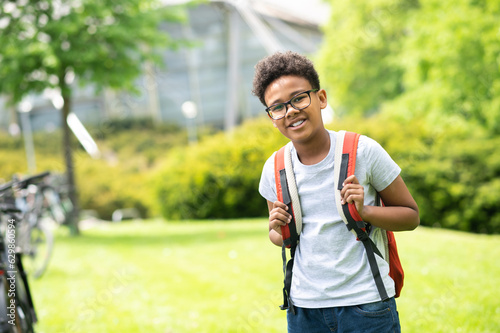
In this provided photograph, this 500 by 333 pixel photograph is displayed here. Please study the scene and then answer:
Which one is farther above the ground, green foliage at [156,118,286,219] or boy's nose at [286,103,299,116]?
boy's nose at [286,103,299,116]

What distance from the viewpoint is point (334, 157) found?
220 cm

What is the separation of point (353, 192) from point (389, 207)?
8.1 inches

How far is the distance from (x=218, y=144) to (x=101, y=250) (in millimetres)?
8126

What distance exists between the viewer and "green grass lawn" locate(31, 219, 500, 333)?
196 inches

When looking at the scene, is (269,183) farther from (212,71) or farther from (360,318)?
(212,71)

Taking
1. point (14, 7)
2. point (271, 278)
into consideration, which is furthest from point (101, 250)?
point (14, 7)

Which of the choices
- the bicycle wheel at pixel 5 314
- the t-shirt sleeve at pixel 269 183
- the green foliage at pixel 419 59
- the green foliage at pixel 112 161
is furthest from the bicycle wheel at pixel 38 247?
the green foliage at pixel 112 161

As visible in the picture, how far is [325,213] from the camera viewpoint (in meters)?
2.22

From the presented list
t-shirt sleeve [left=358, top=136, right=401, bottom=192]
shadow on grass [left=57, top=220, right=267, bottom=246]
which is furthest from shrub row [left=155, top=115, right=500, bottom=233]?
t-shirt sleeve [left=358, top=136, right=401, bottom=192]

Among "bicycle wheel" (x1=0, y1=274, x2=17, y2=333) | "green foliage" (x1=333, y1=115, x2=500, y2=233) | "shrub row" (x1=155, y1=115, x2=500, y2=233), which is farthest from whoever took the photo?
"shrub row" (x1=155, y1=115, x2=500, y2=233)

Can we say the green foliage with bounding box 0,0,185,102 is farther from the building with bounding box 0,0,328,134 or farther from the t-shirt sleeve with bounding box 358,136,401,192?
the building with bounding box 0,0,328,134

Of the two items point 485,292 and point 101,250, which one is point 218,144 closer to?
point 101,250

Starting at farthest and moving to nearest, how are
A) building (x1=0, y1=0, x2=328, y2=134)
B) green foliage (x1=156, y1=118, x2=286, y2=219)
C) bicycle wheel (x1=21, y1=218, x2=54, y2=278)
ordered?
building (x1=0, y1=0, x2=328, y2=134)
green foliage (x1=156, y1=118, x2=286, y2=219)
bicycle wheel (x1=21, y1=218, x2=54, y2=278)

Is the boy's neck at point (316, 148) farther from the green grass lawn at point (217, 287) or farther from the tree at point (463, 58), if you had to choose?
the tree at point (463, 58)
